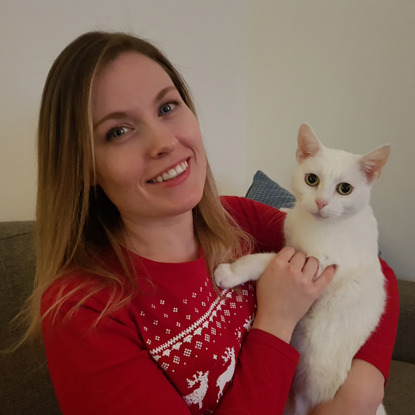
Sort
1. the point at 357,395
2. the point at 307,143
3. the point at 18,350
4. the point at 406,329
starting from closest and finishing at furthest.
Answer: the point at 357,395
the point at 307,143
the point at 18,350
the point at 406,329

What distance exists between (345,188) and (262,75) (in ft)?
4.31

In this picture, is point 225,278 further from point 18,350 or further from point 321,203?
point 18,350

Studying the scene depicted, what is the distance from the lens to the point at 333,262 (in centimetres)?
82

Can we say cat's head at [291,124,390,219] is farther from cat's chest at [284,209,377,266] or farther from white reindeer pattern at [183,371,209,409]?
white reindeer pattern at [183,371,209,409]

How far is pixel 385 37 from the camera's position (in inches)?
58.6

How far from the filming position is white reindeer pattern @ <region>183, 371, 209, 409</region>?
0.65 m

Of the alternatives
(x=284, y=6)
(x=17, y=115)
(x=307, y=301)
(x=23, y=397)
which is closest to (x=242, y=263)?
(x=307, y=301)

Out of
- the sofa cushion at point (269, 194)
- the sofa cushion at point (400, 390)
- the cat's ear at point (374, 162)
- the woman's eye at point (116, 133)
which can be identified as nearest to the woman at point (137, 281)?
the woman's eye at point (116, 133)

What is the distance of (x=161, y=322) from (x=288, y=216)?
19.4 inches

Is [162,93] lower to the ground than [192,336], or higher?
higher

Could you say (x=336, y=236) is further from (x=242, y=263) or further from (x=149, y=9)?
(x=149, y=9)

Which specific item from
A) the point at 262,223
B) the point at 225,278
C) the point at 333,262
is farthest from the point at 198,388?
the point at 262,223

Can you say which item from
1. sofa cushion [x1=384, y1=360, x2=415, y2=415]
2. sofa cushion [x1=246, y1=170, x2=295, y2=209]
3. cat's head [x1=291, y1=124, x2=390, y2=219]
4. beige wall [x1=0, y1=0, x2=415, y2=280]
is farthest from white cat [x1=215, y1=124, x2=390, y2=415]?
beige wall [x1=0, y1=0, x2=415, y2=280]

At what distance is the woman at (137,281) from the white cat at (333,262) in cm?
4
